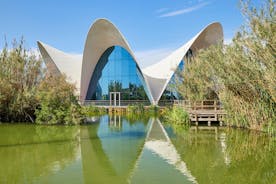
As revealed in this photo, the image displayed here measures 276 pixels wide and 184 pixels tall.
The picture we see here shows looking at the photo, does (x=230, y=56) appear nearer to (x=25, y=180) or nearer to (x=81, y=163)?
(x=81, y=163)

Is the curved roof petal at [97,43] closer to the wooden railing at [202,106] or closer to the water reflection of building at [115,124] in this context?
the water reflection of building at [115,124]

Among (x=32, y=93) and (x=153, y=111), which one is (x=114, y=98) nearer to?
(x=153, y=111)

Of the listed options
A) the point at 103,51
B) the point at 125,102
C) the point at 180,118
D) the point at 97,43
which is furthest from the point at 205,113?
the point at 103,51

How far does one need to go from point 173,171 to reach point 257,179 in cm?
157

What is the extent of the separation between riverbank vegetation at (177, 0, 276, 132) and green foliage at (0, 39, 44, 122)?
30.2 ft

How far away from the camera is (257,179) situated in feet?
18.3

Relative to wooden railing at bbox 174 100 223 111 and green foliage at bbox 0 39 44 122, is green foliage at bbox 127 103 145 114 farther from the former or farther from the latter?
green foliage at bbox 0 39 44 122

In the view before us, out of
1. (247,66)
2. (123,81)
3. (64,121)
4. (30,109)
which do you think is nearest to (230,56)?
(247,66)

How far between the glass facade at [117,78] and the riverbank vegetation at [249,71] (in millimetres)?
13261

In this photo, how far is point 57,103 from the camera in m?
15.4

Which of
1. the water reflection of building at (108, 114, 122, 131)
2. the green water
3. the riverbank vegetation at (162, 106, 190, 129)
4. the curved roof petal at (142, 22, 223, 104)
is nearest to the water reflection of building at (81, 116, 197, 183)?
the green water

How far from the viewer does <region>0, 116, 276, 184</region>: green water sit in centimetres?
559

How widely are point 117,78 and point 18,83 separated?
540 inches

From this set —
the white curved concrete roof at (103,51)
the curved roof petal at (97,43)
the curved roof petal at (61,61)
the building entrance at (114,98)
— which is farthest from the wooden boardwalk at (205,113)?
the curved roof petal at (61,61)
